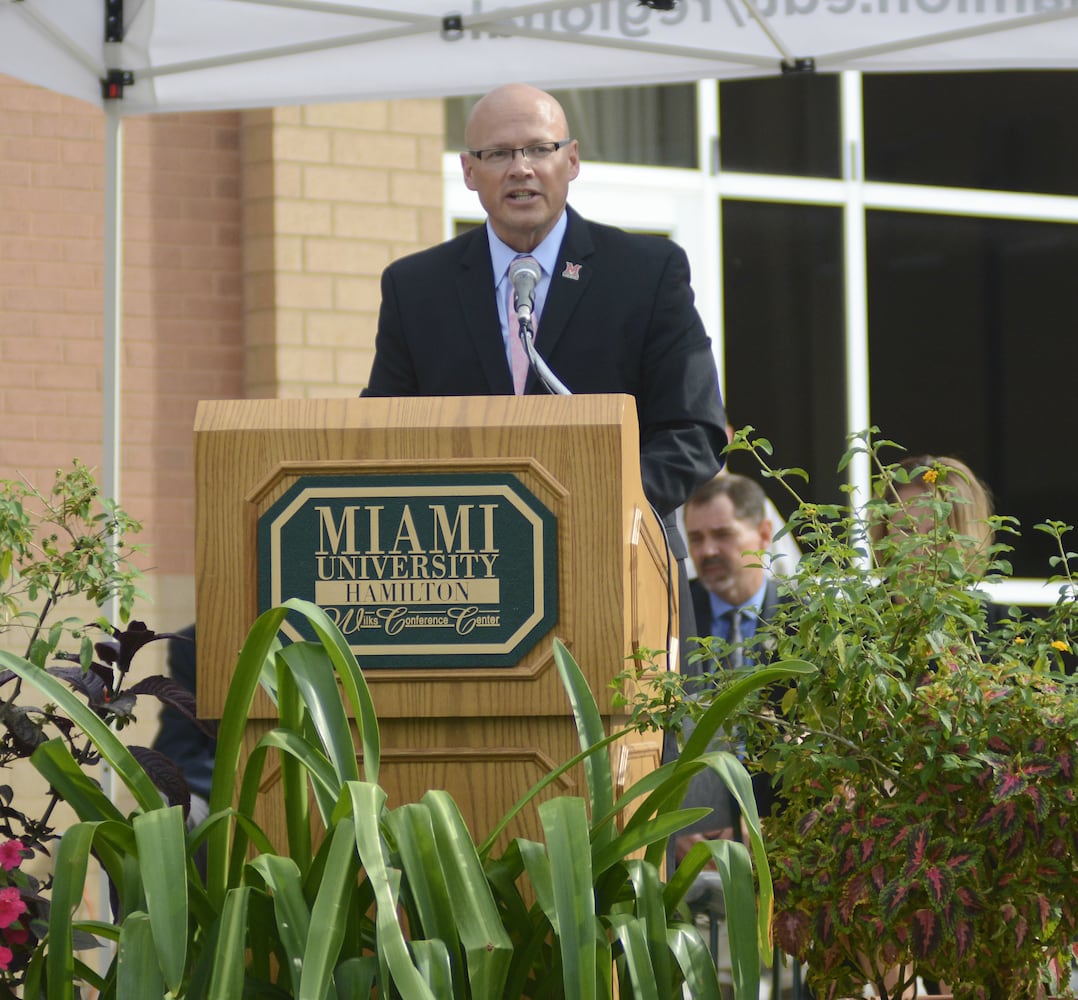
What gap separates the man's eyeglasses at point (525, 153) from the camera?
3.31 metres

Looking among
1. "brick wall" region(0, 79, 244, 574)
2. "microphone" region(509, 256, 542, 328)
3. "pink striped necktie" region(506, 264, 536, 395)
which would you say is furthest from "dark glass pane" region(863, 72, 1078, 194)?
"microphone" region(509, 256, 542, 328)

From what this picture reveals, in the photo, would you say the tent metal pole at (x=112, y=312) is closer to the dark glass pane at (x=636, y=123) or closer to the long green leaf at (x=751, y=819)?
the long green leaf at (x=751, y=819)

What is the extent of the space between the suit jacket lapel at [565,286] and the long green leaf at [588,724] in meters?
0.98

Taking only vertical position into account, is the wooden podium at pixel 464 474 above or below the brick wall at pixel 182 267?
below

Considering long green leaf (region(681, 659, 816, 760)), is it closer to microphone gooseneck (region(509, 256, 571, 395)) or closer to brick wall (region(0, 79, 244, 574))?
microphone gooseneck (region(509, 256, 571, 395))

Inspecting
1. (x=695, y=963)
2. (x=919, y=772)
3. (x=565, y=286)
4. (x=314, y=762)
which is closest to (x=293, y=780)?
(x=314, y=762)

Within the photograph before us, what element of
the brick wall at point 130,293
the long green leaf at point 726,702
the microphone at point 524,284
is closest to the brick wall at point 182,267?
the brick wall at point 130,293

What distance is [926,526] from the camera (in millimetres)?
4234

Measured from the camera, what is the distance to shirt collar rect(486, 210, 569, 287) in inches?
131

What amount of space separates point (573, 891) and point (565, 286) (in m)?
1.41

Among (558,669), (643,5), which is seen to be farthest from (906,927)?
(643,5)

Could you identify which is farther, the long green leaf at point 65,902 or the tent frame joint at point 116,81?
the tent frame joint at point 116,81

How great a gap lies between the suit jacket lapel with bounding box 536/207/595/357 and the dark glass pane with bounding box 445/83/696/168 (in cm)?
449

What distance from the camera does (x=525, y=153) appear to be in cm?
331
